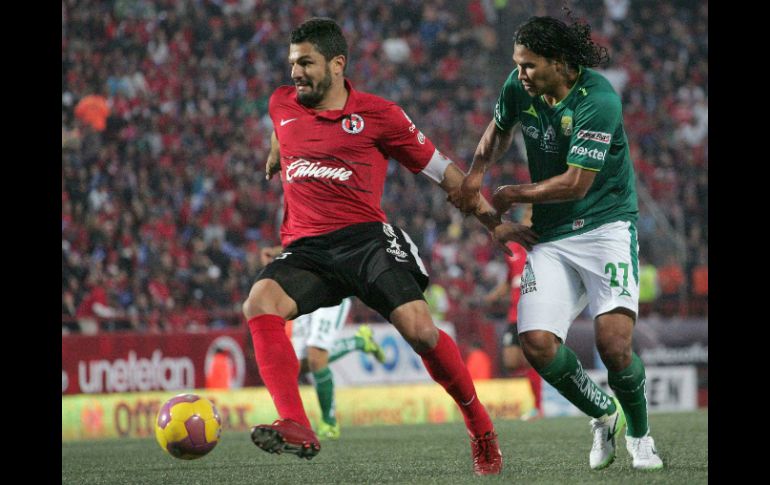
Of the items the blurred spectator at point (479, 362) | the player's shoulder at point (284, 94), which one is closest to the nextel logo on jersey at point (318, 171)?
the player's shoulder at point (284, 94)

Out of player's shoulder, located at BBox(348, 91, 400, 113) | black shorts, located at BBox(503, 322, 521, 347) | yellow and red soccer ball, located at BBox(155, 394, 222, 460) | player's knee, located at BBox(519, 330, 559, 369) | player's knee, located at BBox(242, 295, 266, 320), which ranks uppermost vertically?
player's shoulder, located at BBox(348, 91, 400, 113)

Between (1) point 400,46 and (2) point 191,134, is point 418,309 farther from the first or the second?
(1) point 400,46

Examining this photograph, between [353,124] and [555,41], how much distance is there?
3.83ft

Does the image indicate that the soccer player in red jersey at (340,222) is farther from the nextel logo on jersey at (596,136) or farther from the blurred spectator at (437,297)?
the blurred spectator at (437,297)

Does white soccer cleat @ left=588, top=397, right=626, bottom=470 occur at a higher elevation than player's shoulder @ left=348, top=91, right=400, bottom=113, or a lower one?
lower

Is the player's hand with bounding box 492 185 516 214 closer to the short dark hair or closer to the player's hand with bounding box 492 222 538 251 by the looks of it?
the player's hand with bounding box 492 222 538 251

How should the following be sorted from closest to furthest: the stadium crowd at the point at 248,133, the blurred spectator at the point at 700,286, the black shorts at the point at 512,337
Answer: the black shorts at the point at 512,337 < the stadium crowd at the point at 248,133 < the blurred spectator at the point at 700,286

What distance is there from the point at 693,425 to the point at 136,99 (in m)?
12.0

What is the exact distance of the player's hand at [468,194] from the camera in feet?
20.8

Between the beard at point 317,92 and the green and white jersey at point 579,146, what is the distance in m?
1.06

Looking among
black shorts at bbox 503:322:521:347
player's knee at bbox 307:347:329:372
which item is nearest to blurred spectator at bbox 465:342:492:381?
black shorts at bbox 503:322:521:347

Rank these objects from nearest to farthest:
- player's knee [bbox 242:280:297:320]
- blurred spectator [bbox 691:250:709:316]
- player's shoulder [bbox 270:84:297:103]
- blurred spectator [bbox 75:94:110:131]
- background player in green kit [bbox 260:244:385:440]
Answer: player's knee [bbox 242:280:297:320] → player's shoulder [bbox 270:84:297:103] → background player in green kit [bbox 260:244:385:440] → blurred spectator [bbox 691:250:709:316] → blurred spectator [bbox 75:94:110:131]

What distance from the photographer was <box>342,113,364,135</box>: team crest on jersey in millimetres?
6055
